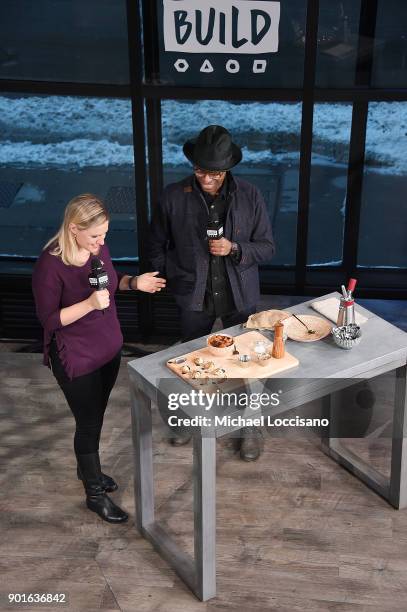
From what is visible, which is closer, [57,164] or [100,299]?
[100,299]

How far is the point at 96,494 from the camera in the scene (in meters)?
4.30

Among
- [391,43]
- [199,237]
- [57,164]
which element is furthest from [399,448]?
[57,164]

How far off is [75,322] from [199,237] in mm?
961

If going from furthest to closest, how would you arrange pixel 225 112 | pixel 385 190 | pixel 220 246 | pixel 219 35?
1. pixel 385 190
2. pixel 225 112
3. pixel 219 35
4. pixel 220 246

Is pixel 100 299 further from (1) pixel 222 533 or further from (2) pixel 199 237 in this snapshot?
(1) pixel 222 533

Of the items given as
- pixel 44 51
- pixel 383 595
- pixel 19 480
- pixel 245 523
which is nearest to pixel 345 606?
pixel 383 595

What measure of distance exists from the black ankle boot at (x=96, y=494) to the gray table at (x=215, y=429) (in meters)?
0.15

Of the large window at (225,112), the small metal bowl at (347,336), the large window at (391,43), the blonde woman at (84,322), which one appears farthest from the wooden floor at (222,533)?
the large window at (391,43)

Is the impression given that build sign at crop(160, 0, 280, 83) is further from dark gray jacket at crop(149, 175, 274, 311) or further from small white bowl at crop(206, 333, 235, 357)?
small white bowl at crop(206, 333, 235, 357)

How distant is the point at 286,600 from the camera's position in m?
3.82

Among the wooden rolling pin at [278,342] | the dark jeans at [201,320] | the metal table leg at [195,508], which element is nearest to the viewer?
the metal table leg at [195,508]

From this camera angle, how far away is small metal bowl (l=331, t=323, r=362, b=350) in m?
3.88

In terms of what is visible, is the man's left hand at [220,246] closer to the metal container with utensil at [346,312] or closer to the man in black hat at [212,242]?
the man in black hat at [212,242]

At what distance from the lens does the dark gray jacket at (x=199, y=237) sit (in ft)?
14.6
